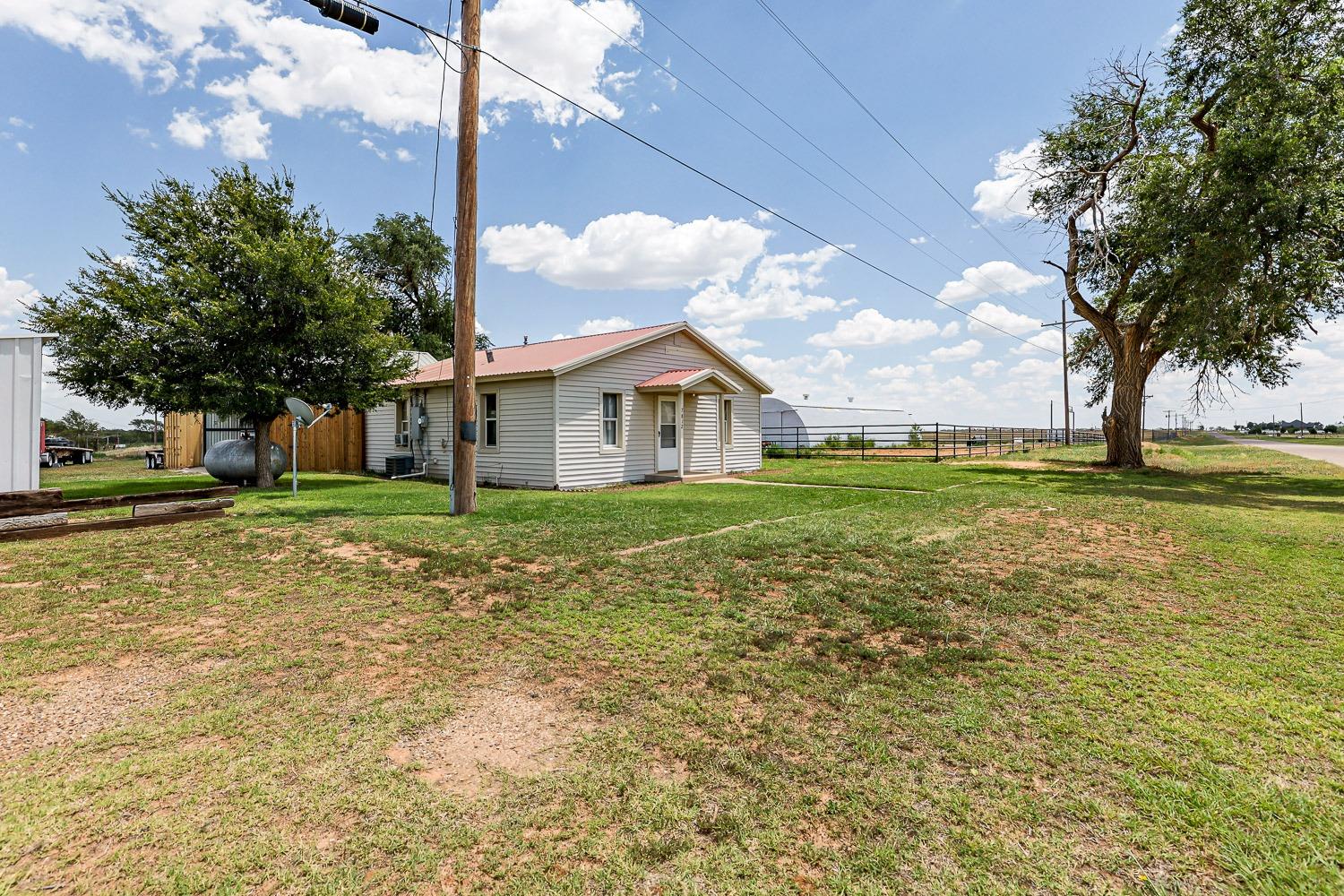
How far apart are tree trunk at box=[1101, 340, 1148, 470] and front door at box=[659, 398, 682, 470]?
1337 cm

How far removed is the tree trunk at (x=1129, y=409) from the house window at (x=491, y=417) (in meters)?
17.8

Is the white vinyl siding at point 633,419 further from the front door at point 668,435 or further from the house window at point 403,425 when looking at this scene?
the house window at point 403,425

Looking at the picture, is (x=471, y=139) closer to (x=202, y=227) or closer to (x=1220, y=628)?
(x=202, y=227)

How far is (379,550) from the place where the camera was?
6.54 meters

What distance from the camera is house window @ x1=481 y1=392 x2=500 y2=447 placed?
46.3 ft

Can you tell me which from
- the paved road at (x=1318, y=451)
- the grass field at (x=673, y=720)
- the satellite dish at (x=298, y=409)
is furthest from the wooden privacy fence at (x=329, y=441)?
the paved road at (x=1318, y=451)

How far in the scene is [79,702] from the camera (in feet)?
10.1

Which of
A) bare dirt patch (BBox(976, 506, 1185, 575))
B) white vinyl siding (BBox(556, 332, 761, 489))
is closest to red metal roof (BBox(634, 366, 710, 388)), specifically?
white vinyl siding (BBox(556, 332, 761, 489))

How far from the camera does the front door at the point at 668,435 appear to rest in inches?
598

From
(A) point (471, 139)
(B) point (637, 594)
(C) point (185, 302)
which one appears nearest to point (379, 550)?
(B) point (637, 594)

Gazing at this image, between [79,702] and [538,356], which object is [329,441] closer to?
[538,356]

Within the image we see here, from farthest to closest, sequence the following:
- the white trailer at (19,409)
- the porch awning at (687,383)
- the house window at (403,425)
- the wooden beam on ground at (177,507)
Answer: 1. the house window at (403,425)
2. the porch awning at (687,383)
3. the wooden beam on ground at (177,507)
4. the white trailer at (19,409)

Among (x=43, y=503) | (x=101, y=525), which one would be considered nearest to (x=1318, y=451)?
(x=101, y=525)

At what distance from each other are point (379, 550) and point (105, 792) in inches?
172
